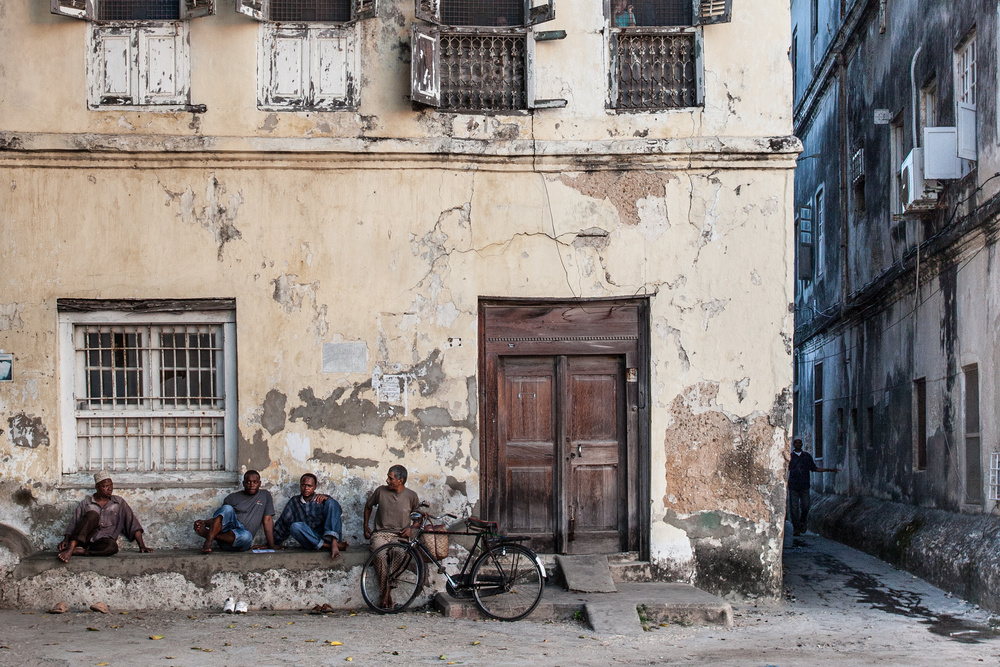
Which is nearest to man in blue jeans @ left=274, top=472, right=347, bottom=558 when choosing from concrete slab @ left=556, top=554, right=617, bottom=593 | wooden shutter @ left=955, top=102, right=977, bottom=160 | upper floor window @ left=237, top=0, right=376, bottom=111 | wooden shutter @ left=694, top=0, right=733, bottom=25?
concrete slab @ left=556, top=554, right=617, bottom=593

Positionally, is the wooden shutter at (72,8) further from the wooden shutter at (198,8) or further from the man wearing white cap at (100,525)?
the man wearing white cap at (100,525)

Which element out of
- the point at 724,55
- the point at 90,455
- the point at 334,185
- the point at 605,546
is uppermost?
the point at 724,55

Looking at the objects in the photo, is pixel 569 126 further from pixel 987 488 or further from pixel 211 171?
pixel 987 488

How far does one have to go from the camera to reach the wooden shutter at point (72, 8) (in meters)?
9.73

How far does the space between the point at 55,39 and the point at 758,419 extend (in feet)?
24.4

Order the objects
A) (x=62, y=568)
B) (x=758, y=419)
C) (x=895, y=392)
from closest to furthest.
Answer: (x=62, y=568) < (x=758, y=419) < (x=895, y=392)

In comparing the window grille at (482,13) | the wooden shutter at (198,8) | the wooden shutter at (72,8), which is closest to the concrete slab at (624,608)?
the window grille at (482,13)

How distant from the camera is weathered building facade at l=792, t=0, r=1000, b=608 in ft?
34.4

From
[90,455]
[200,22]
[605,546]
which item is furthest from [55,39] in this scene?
[605,546]

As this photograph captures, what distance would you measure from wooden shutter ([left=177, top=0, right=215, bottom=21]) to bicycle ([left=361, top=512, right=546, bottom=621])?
4.97m

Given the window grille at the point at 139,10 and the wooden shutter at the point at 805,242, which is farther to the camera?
the wooden shutter at the point at 805,242

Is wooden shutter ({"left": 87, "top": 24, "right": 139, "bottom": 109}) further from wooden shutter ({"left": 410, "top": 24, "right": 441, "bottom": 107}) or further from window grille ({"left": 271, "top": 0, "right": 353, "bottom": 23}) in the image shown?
wooden shutter ({"left": 410, "top": 24, "right": 441, "bottom": 107})

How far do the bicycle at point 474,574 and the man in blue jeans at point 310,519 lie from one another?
0.59m

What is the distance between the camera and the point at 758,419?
988 centimetres
